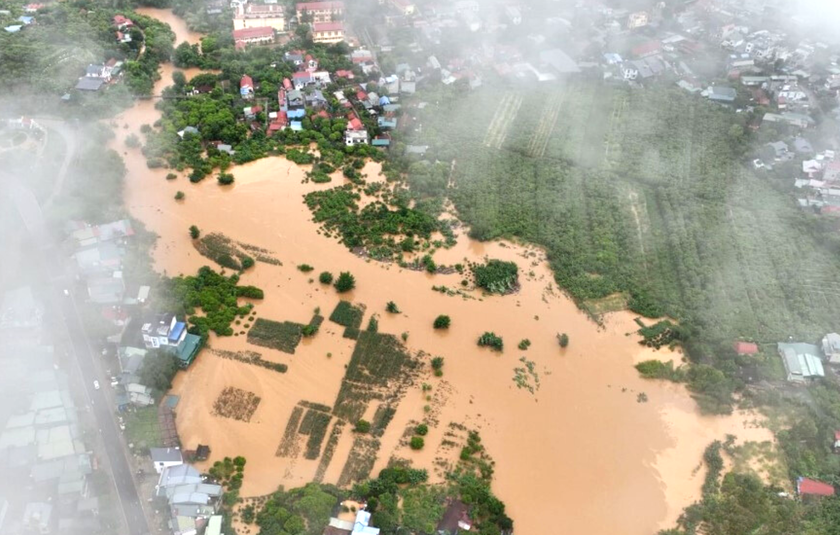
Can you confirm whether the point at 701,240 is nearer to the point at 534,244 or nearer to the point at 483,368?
the point at 534,244

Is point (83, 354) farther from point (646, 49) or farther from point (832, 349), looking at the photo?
point (646, 49)

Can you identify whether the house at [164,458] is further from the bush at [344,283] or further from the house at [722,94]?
the house at [722,94]

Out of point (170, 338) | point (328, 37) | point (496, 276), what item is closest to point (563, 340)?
point (496, 276)

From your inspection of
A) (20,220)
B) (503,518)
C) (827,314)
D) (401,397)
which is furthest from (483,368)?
(20,220)

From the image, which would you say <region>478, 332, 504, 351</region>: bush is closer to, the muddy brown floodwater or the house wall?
the muddy brown floodwater

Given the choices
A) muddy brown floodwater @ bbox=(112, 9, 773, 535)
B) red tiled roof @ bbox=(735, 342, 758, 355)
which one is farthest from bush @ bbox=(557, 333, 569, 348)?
red tiled roof @ bbox=(735, 342, 758, 355)

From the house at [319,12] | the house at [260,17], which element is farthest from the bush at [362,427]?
the house at [319,12]
